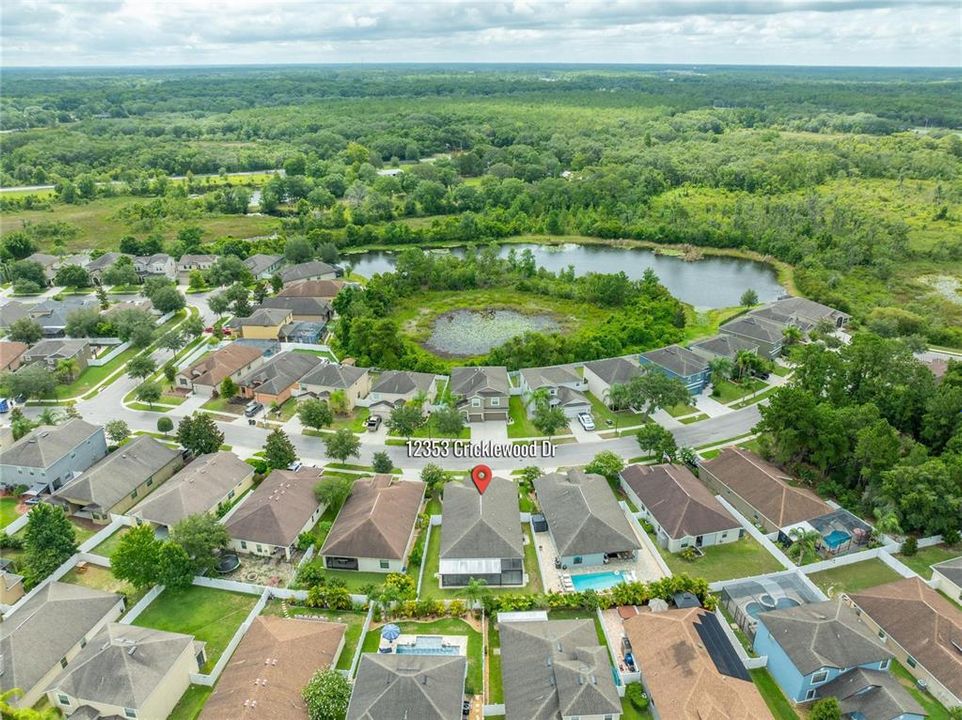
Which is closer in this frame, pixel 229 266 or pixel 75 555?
pixel 75 555

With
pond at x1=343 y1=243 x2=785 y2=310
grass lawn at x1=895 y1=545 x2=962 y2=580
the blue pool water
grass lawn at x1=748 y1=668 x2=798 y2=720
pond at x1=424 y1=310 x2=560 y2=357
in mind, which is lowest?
pond at x1=343 y1=243 x2=785 y2=310

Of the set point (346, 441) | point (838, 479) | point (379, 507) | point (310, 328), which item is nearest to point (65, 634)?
point (379, 507)

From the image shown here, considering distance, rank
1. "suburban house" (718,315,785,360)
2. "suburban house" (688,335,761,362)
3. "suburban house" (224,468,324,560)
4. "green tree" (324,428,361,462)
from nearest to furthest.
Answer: "suburban house" (224,468,324,560) < "green tree" (324,428,361,462) < "suburban house" (688,335,761,362) < "suburban house" (718,315,785,360)

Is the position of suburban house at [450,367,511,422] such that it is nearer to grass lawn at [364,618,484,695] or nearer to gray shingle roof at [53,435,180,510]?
grass lawn at [364,618,484,695]

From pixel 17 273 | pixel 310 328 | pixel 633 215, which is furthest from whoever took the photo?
pixel 633 215

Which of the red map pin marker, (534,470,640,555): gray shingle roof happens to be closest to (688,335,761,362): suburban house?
(534,470,640,555): gray shingle roof

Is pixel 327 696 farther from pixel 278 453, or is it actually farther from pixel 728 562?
pixel 728 562

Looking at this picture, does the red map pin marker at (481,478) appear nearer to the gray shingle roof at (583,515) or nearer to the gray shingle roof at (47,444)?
the gray shingle roof at (583,515)

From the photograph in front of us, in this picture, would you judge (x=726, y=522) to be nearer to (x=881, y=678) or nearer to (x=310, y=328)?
(x=881, y=678)
